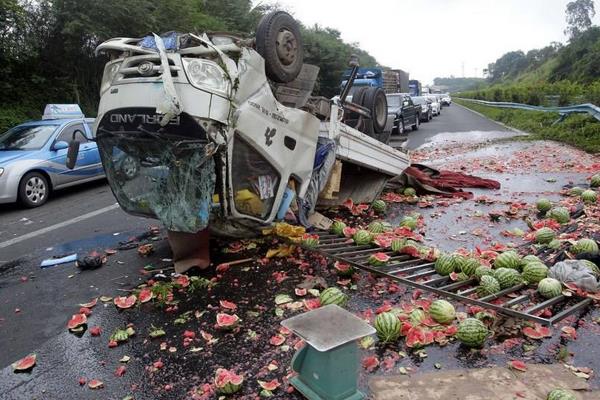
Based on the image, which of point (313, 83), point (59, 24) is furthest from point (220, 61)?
point (59, 24)

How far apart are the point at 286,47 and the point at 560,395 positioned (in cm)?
462

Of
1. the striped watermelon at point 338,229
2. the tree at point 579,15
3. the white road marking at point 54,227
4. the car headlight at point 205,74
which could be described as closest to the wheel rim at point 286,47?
the car headlight at point 205,74

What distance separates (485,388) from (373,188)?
225 inches

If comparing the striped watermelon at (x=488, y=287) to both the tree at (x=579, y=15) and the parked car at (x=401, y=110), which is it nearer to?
the parked car at (x=401, y=110)

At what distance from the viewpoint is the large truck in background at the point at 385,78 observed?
28.3m

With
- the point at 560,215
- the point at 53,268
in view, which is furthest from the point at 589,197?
the point at 53,268

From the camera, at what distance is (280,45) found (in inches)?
230

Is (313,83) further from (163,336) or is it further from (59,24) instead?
(59,24)

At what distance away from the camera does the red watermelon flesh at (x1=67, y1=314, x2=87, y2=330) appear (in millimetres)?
4672

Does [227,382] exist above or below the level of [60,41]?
below

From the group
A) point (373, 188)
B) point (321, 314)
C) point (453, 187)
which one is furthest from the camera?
point (453, 187)

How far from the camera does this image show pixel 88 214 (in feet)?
30.8

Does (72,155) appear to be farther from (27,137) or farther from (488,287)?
(27,137)

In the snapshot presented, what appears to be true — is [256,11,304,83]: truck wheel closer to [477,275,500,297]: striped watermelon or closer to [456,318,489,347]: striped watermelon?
[477,275,500,297]: striped watermelon
